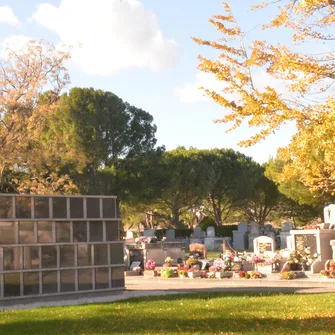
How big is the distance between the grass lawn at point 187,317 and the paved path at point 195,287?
66.0 inches

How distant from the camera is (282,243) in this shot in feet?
144

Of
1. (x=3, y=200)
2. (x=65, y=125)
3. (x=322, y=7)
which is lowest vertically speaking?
(x=3, y=200)

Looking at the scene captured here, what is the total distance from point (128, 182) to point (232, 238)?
10.6m

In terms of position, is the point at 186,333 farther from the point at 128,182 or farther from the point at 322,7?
the point at 128,182

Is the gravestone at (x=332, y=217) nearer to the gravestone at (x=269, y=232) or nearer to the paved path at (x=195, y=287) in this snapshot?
the paved path at (x=195, y=287)

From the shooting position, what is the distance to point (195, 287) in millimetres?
19406

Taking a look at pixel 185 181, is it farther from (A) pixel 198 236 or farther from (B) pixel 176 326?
(B) pixel 176 326

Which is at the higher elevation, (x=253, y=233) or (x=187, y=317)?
(x=253, y=233)

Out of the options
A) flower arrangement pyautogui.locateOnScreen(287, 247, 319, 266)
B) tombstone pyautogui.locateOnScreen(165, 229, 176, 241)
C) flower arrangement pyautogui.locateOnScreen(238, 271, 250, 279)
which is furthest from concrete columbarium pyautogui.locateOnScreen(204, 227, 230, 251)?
flower arrangement pyautogui.locateOnScreen(238, 271, 250, 279)

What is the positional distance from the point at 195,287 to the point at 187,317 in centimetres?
856

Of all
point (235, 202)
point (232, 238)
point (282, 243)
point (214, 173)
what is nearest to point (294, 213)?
point (235, 202)

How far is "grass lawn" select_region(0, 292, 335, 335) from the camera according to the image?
31.2 ft

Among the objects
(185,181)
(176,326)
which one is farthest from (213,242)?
(176,326)

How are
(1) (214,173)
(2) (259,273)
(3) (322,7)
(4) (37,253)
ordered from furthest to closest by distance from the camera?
(1) (214,173)
(2) (259,273)
(4) (37,253)
(3) (322,7)
